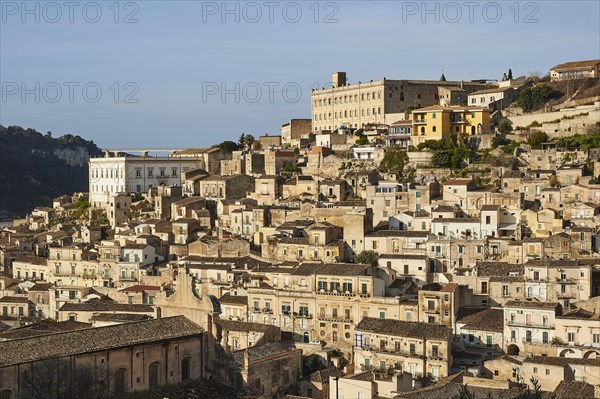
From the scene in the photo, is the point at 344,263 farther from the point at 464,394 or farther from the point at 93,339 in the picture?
the point at 464,394

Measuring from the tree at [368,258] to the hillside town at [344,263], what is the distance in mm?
138

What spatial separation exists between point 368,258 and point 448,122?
1914 centimetres

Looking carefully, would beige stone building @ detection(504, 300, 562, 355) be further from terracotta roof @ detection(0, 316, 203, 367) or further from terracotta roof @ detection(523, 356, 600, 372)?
terracotta roof @ detection(0, 316, 203, 367)

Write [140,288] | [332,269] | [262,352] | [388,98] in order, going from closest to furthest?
[262,352] → [332,269] → [140,288] → [388,98]

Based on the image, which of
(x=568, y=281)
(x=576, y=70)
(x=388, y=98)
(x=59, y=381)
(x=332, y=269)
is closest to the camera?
(x=59, y=381)

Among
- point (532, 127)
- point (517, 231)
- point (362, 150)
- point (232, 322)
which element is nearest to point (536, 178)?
point (517, 231)

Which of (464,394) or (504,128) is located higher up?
(504,128)

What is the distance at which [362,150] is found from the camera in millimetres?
63812

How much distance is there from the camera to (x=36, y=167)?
135 meters

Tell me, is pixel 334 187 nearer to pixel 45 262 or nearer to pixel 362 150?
pixel 362 150

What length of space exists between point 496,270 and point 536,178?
11.5 meters

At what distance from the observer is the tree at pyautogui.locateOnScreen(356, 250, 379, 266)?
151ft

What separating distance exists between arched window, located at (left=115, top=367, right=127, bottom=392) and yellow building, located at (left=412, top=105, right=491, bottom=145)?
34939 mm

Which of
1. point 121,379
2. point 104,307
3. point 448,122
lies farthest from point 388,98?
point 121,379
